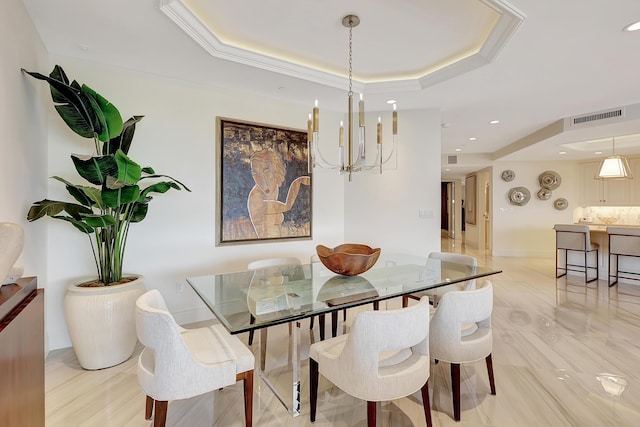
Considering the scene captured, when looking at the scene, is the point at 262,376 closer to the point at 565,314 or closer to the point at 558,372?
the point at 558,372

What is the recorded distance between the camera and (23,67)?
2.05 m

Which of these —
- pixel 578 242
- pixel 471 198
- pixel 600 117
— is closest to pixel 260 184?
pixel 600 117

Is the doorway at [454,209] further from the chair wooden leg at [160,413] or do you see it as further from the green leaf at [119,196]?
the chair wooden leg at [160,413]

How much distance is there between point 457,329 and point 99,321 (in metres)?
2.51

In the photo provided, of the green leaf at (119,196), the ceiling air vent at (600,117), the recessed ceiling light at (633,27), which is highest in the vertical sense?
the recessed ceiling light at (633,27)

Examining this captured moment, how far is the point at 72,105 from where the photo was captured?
84.8 inches

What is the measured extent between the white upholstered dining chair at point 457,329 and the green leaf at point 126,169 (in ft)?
7.27

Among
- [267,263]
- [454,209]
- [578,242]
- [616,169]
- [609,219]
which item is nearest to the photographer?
[267,263]

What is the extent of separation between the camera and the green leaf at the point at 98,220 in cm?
221

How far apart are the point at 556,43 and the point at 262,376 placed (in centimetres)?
341

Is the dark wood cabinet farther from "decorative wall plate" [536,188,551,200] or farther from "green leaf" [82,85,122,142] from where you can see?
"decorative wall plate" [536,188,551,200]

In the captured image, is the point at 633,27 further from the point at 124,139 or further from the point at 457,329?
the point at 124,139

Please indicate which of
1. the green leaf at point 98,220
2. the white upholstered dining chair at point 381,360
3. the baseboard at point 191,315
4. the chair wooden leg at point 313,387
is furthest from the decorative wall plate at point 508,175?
the green leaf at point 98,220

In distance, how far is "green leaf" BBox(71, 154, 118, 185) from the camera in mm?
2178
